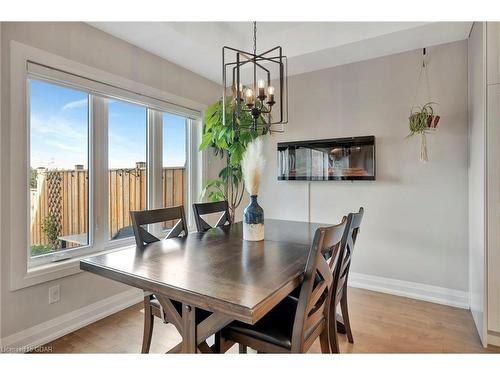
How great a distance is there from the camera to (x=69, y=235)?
2312 mm

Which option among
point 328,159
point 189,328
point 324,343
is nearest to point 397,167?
point 328,159

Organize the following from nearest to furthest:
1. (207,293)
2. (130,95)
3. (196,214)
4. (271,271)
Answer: (207,293)
(271,271)
(196,214)
(130,95)

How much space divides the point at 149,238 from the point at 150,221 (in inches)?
4.6

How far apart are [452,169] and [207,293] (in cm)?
271

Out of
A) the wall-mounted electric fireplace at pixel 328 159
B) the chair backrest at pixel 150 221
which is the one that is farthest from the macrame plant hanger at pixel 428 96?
the chair backrest at pixel 150 221

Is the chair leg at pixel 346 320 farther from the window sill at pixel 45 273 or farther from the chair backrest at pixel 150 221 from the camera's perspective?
the window sill at pixel 45 273

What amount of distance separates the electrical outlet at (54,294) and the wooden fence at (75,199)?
0.35 meters

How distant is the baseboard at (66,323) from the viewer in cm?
189

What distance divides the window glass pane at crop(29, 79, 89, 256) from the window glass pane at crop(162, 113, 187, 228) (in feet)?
2.89

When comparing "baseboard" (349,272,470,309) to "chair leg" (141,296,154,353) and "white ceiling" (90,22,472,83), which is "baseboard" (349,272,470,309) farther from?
"white ceiling" (90,22,472,83)

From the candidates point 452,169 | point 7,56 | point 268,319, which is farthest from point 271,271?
point 452,169

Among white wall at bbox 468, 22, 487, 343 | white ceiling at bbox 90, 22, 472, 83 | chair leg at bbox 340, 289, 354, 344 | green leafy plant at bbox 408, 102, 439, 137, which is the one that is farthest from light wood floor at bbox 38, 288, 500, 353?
white ceiling at bbox 90, 22, 472, 83

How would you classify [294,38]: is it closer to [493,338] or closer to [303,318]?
[303,318]
